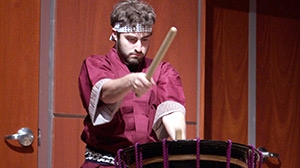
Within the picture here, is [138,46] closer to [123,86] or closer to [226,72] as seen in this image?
[123,86]

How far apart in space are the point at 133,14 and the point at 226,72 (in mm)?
1164

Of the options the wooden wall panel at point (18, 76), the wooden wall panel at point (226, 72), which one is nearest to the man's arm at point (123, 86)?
the wooden wall panel at point (18, 76)

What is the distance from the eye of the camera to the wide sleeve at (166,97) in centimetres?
176

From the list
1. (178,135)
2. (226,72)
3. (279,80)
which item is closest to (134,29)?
(178,135)

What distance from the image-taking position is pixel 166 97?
70.9 inches

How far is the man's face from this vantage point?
1.80 m

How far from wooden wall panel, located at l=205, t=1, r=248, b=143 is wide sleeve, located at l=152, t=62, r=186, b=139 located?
967 millimetres

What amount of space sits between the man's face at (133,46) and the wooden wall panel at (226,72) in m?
1.05

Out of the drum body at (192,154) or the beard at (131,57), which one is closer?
the drum body at (192,154)

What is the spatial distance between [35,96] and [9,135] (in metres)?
0.17

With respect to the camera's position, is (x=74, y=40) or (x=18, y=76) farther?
(x=74, y=40)

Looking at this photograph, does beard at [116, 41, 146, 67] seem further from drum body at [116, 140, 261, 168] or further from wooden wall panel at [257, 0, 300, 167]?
wooden wall panel at [257, 0, 300, 167]

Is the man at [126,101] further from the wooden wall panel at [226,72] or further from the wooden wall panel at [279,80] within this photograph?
the wooden wall panel at [279,80]

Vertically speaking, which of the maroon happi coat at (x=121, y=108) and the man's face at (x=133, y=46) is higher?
the man's face at (x=133, y=46)
